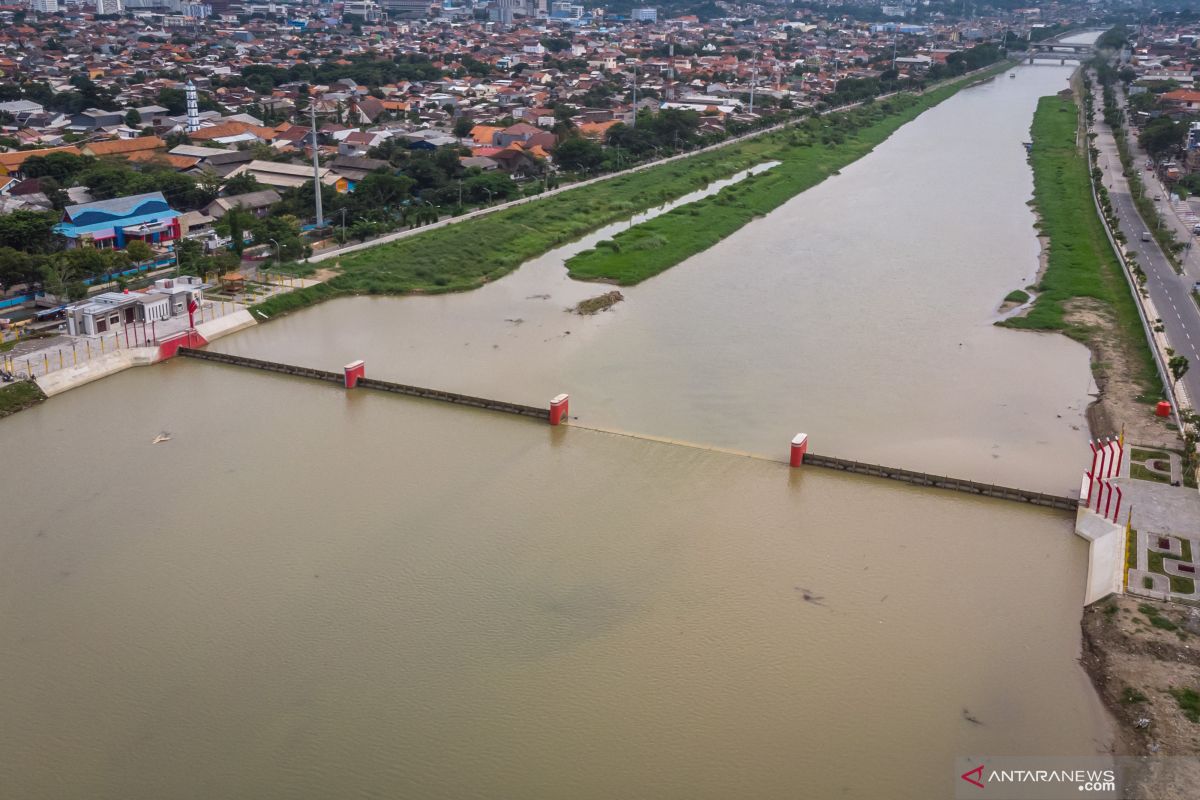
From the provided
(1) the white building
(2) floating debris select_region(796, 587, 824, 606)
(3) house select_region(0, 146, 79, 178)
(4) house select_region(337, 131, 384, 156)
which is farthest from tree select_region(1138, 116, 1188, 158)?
(1) the white building

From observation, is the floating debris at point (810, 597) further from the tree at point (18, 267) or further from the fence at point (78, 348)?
the tree at point (18, 267)

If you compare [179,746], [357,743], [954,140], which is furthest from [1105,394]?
[954,140]

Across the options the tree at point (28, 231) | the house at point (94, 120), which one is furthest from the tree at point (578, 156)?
the house at point (94, 120)

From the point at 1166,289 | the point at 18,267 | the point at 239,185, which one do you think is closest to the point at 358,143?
the point at 239,185

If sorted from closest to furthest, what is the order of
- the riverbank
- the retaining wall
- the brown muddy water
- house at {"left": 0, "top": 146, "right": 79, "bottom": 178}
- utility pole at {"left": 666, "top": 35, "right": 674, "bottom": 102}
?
the brown muddy water → the retaining wall → the riverbank → house at {"left": 0, "top": 146, "right": 79, "bottom": 178} → utility pole at {"left": 666, "top": 35, "right": 674, "bottom": 102}

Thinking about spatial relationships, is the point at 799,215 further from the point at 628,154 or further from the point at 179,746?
the point at 179,746

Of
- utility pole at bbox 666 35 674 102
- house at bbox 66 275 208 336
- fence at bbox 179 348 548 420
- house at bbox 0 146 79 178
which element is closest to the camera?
fence at bbox 179 348 548 420

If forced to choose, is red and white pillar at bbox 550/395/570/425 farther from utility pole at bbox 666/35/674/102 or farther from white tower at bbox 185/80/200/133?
utility pole at bbox 666/35/674/102
